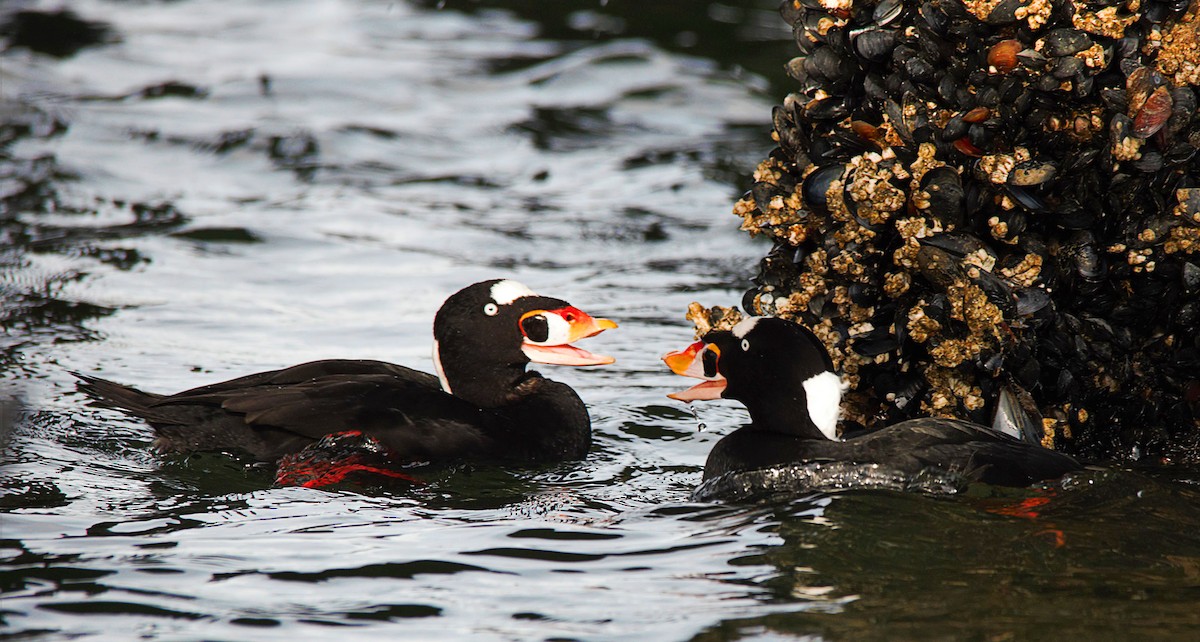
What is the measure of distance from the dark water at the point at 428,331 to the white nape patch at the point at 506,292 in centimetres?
87

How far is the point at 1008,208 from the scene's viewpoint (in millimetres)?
5789

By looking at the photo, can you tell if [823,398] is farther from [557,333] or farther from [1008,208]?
[557,333]

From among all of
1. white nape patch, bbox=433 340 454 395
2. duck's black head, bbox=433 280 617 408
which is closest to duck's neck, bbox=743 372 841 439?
duck's black head, bbox=433 280 617 408

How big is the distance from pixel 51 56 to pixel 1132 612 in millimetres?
17663

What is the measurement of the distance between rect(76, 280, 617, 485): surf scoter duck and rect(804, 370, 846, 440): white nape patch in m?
1.27

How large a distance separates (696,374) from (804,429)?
1.86 ft

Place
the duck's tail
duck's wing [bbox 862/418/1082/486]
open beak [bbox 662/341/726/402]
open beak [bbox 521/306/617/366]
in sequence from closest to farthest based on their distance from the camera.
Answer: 1. duck's wing [bbox 862/418/1082/486]
2. open beak [bbox 662/341/726/402]
3. the duck's tail
4. open beak [bbox 521/306/617/366]

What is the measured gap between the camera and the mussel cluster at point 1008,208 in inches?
224

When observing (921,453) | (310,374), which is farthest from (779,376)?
(310,374)

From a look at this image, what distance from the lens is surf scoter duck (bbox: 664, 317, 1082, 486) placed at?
551cm

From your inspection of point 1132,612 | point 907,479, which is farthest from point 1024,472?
point 1132,612

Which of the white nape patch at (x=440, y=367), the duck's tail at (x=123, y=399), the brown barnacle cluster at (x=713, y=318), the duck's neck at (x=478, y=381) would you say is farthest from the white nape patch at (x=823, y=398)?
the duck's tail at (x=123, y=399)

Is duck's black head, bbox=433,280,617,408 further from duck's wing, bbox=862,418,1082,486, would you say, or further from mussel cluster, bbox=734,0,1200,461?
duck's wing, bbox=862,418,1082,486

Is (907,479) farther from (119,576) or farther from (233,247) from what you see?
(233,247)
